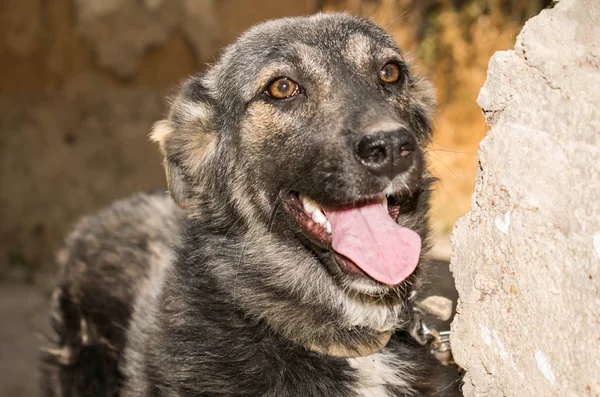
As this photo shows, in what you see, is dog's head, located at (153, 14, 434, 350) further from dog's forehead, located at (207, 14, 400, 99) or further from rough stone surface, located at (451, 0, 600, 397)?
rough stone surface, located at (451, 0, 600, 397)

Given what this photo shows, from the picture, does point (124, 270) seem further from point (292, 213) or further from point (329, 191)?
point (329, 191)

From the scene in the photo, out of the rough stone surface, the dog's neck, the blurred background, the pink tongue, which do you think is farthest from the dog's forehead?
the blurred background

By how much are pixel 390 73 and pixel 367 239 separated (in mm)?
877

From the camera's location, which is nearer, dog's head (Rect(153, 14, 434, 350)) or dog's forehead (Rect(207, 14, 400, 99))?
dog's head (Rect(153, 14, 434, 350))

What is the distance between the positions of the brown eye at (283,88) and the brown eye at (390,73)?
1.36 ft

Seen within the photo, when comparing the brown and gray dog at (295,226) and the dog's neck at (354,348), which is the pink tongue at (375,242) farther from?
the dog's neck at (354,348)

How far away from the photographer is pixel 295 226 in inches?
127

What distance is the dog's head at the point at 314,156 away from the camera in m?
2.89

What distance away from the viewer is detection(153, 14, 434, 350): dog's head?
2895 millimetres

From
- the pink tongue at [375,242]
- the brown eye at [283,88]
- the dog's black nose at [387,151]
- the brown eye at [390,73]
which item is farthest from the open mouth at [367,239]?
the brown eye at [390,73]

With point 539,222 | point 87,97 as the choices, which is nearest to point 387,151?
point 539,222

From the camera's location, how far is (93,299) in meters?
4.33

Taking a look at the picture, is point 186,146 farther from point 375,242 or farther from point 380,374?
point 380,374

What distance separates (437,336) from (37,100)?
629 cm
